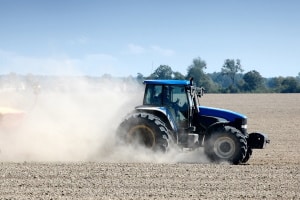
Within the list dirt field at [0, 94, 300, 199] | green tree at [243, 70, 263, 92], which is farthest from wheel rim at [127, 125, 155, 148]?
green tree at [243, 70, 263, 92]

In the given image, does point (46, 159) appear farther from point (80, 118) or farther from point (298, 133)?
point (298, 133)

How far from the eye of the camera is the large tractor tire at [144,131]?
1232 centimetres

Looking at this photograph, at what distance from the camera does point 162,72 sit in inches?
600

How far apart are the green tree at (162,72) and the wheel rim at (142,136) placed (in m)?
2.58

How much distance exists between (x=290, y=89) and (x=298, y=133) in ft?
252

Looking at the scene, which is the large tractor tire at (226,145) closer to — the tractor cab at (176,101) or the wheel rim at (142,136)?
the tractor cab at (176,101)

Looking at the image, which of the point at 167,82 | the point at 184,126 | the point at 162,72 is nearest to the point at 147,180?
the point at 184,126

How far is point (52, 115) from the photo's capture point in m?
14.6

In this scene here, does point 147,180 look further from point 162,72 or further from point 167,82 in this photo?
point 162,72

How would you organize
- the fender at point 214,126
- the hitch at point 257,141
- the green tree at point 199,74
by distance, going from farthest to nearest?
1. the green tree at point 199,74
2. the fender at point 214,126
3. the hitch at point 257,141

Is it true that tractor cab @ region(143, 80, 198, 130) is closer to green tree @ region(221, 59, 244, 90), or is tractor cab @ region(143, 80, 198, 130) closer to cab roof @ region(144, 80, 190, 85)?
cab roof @ region(144, 80, 190, 85)

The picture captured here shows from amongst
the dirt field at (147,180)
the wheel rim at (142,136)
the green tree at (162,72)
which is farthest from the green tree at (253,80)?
the dirt field at (147,180)

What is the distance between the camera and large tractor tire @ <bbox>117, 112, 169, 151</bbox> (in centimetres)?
1232

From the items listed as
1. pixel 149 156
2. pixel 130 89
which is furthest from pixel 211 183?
pixel 130 89
